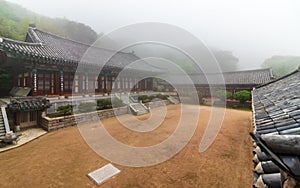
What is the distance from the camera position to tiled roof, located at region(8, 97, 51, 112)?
9.59m

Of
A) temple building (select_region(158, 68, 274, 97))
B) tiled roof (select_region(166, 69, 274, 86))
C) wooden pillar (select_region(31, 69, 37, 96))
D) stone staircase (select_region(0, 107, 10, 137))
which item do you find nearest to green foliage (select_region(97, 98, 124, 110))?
wooden pillar (select_region(31, 69, 37, 96))

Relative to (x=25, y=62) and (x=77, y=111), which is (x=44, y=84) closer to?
(x=25, y=62)

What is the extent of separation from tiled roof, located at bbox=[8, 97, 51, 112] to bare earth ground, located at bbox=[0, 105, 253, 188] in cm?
249

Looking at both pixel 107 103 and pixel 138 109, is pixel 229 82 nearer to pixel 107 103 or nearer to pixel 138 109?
pixel 138 109

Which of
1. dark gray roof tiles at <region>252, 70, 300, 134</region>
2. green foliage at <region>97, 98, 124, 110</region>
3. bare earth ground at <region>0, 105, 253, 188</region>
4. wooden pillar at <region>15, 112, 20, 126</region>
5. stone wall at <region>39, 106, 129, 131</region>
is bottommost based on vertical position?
bare earth ground at <region>0, 105, 253, 188</region>

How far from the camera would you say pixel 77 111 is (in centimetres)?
1304

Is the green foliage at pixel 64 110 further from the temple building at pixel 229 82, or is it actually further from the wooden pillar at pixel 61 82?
the temple building at pixel 229 82

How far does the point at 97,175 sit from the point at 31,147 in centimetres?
468

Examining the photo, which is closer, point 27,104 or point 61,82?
point 27,104

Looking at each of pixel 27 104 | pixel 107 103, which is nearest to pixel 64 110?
pixel 27 104

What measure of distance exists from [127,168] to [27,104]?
8.44 m

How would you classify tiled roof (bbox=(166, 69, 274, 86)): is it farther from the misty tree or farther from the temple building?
the misty tree

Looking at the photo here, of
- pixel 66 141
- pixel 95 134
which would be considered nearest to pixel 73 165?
pixel 66 141

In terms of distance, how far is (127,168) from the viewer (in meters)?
5.98
